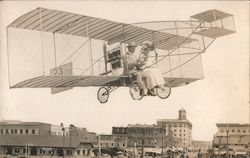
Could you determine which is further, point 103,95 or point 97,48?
point 103,95

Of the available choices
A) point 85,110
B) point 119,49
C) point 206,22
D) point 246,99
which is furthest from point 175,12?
point 85,110

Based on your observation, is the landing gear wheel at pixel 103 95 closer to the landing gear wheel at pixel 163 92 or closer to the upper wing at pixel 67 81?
the upper wing at pixel 67 81

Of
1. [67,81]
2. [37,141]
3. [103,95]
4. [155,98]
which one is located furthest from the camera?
[37,141]

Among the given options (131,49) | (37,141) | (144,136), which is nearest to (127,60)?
(131,49)

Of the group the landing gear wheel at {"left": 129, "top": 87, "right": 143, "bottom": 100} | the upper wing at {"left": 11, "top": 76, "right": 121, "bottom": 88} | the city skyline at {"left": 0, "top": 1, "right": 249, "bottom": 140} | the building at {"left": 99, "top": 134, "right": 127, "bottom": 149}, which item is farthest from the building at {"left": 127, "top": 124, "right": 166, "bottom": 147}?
the upper wing at {"left": 11, "top": 76, "right": 121, "bottom": 88}

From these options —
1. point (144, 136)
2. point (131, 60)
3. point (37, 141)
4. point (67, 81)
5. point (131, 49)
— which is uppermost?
point (131, 49)

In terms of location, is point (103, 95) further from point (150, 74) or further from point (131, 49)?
point (150, 74)
